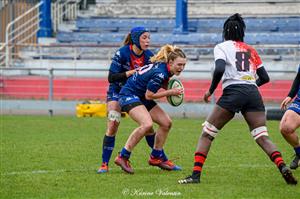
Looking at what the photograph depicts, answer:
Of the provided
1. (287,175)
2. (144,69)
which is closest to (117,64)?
(144,69)

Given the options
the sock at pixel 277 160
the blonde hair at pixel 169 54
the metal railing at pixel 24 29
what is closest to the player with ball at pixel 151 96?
the blonde hair at pixel 169 54

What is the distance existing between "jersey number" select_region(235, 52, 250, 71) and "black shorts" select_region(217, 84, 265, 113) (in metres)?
0.20

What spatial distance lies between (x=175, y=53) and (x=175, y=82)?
1.30ft

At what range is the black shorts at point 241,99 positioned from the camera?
939cm

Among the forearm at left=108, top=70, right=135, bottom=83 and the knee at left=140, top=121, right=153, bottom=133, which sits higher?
the forearm at left=108, top=70, right=135, bottom=83

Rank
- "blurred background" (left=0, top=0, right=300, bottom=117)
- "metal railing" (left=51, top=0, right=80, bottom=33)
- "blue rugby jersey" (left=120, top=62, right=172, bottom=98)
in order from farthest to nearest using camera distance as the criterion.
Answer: "metal railing" (left=51, top=0, right=80, bottom=33) < "blurred background" (left=0, top=0, right=300, bottom=117) < "blue rugby jersey" (left=120, top=62, right=172, bottom=98)

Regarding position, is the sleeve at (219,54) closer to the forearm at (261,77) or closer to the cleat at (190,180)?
the forearm at (261,77)

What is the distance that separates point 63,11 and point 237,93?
26.6 metres

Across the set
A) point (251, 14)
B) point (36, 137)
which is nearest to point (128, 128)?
point (36, 137)

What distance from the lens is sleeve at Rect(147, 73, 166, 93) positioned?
10.2 m

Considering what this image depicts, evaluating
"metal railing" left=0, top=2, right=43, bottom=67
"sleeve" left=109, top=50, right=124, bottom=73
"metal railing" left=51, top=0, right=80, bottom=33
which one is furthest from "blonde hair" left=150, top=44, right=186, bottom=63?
"metal railing" left=51, top=0, right=80, bottom=33

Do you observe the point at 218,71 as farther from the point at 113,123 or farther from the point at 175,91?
the point at 113,123

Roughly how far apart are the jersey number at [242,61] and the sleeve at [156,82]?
1186mm

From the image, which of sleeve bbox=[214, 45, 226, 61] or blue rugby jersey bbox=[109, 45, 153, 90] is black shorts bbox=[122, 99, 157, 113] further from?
sleeve bbox=[214, 45, 226, 61]
